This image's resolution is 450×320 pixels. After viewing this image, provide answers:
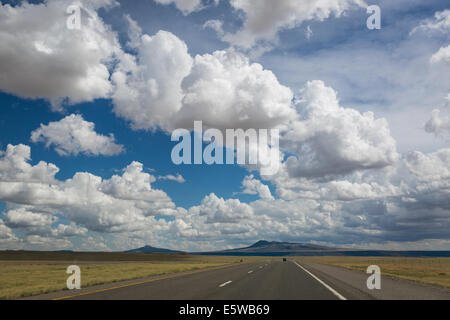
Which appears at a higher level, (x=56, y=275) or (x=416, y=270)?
(x=56, y=275)

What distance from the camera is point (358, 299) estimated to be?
11.3m

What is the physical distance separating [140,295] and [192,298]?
2025 millimetres

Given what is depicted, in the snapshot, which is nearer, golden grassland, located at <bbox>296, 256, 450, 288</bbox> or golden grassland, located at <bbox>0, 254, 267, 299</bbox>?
golden grassland, located at <bbox>0, 254, 267, 299</bbox>

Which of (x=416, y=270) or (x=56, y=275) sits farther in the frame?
(x=416, y=270)

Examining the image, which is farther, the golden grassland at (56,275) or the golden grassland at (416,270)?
the golden grassland at (416,270)
